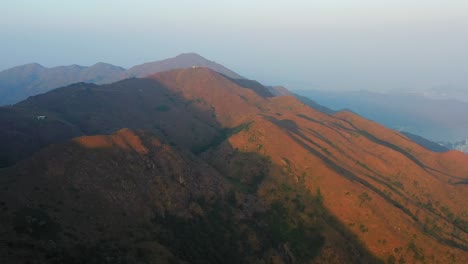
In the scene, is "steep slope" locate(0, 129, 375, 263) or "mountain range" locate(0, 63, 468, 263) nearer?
"steep slope" locate(0, 129, 375, 263)

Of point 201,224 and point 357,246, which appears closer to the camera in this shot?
point 201,224

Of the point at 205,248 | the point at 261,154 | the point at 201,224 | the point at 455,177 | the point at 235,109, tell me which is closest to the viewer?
the point at 205,248

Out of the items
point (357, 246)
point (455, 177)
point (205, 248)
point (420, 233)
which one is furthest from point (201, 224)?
point (455, 177)

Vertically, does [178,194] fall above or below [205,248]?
above

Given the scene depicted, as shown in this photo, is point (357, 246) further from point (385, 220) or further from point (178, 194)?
point (178, 194)

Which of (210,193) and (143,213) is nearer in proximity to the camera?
(143,213)

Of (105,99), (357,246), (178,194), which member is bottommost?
(357,246)

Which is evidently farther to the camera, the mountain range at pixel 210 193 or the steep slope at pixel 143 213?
the mountain range at pixel 210 193

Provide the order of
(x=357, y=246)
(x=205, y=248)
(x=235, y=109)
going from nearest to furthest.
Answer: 1. (x=205, y=248)
2. (x=357, y=246)
3. (x=235, y=109)
